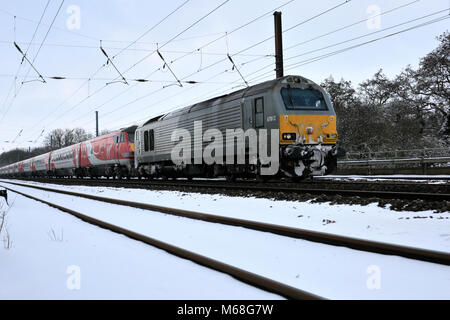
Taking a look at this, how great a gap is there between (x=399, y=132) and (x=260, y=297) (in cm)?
3070

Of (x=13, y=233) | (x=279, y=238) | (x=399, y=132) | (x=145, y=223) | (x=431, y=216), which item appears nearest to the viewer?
(x=279, y=238)

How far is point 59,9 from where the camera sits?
522 inches

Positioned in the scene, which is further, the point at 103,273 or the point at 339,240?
the point at 339,240

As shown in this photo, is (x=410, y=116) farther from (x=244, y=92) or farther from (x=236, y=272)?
(x=236, y=272)

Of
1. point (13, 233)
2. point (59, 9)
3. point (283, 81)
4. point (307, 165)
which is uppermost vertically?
point (59, 9)

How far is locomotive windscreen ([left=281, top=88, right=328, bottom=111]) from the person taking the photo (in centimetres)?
1152

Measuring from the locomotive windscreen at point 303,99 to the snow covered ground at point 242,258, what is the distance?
211 inches

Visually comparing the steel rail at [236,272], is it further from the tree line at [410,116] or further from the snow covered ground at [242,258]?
the tree line at [410,116]

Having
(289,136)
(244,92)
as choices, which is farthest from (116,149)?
(289,136)

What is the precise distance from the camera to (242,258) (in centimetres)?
389

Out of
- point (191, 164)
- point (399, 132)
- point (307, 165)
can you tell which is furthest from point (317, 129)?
point (399, 132)

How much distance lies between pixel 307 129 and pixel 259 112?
158 cm

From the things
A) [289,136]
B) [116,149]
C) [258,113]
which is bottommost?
[289,136]
